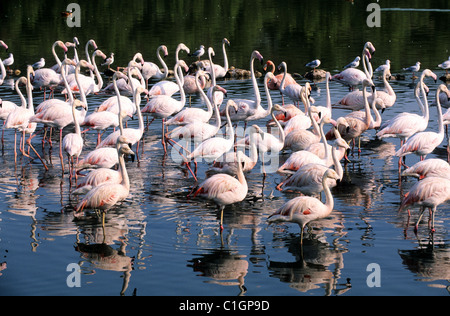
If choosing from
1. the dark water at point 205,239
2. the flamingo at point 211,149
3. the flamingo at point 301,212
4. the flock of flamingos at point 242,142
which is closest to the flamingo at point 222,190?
the flock of flamingos at point 242,142

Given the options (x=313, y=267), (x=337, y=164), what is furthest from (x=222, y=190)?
(x=337, y=164)

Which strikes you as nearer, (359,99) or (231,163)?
(231,163)

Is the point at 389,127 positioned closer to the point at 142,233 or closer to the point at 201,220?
the point at 201,220

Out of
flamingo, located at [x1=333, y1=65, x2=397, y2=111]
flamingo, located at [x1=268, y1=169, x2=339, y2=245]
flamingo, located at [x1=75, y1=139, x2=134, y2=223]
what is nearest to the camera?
flamingo, located at [x1=268, y1=169, x2=339, y2=245]

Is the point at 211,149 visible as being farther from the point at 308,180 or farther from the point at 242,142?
the point at 308,180

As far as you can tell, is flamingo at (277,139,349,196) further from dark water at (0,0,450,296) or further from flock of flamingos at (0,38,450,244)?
dark water at (0,0,450,296)

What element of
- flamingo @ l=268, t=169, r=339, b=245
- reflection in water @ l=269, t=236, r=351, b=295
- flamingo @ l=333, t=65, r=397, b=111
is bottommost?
reflection in water @ l=269, t=236, r=351, b=295

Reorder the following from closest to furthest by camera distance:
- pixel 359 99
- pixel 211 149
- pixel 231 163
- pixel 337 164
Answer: pixel 337 164 < pixel 231 163 < pixel 211 149 < pixel 359 99

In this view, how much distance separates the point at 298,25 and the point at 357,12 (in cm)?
579

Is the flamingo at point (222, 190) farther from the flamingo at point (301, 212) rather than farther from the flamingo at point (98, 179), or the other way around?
the flamingo at point (98, 179)

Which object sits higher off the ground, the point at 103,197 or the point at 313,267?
the point at 103,197

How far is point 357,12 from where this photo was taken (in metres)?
38.8

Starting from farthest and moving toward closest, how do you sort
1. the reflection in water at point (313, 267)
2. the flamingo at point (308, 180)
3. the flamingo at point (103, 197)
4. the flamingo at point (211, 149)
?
the flamingo at point (211, 149)
the flamingo at point (308, 180)
the flamingo at point (103, 197)
the reflection in water at point (313, 267)

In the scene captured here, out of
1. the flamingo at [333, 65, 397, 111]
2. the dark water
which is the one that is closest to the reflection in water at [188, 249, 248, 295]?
the dark water
